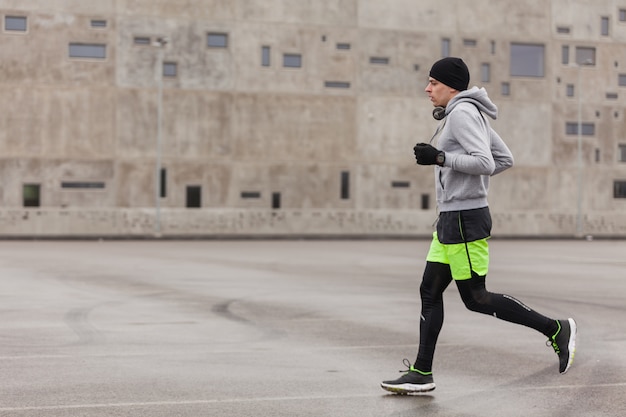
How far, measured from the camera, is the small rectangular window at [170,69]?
45750mm

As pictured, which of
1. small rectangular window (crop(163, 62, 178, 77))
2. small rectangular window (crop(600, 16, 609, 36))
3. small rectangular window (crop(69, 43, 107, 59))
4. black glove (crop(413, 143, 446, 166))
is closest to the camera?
black glove (crop(413, 143, 446, 166))

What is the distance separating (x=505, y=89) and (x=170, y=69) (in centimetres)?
1696

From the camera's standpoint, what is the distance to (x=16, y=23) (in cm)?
4453

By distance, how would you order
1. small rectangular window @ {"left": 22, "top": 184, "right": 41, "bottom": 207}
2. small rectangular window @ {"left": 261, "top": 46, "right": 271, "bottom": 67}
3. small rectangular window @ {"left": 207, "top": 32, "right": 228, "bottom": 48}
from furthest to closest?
small rectangular window @ {"left": 261, "top": 46, "right": 271, "bottom": 67} < small rectangular window @ {"left": 207, "top": 32, "right": 228, "bottom": 48} < small rectangular window @ {"left": 22, "top": 184, "right": 41, "bottom": 207}

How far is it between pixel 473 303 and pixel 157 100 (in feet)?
132

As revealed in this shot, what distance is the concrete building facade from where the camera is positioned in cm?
4447

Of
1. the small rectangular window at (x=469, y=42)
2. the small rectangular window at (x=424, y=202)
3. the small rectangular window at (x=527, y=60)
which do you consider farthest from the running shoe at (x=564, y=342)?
the small rectangular window at (x=527, y=60)

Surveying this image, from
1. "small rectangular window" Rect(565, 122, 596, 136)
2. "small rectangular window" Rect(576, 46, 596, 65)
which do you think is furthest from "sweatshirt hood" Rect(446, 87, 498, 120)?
"small rectangular window" Rect(576, 46, 596, 65)

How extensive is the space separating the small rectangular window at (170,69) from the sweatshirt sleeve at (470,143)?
40.4 metres

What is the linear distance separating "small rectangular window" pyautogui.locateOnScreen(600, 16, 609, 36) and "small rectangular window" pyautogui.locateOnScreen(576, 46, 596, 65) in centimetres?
110

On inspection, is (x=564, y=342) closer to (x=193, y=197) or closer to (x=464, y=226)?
(x=464, y=226)

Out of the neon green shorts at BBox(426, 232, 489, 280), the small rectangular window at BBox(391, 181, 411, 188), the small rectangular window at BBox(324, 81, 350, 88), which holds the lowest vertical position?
the neon green shorts at BBox(426, 232, 489, 280)

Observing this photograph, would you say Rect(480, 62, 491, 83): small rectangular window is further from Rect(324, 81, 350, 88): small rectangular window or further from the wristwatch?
the wristwatch

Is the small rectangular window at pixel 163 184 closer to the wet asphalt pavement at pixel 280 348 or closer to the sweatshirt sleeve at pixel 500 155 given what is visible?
the wet asphalt pavement at pixel 280 348
